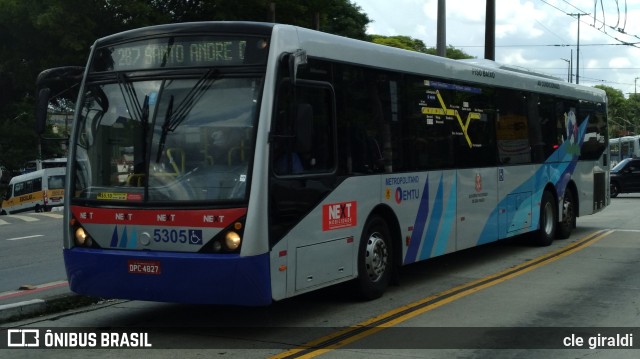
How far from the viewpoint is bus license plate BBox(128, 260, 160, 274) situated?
7.21 meters

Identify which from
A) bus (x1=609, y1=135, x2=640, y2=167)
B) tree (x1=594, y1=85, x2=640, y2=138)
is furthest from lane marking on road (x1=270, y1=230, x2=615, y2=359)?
tree (x1=594, y1=85, x2=640, y2=138)

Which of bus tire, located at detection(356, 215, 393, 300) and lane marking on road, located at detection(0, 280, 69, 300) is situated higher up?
bus tire, located at detection(356, 215, 393, 300)

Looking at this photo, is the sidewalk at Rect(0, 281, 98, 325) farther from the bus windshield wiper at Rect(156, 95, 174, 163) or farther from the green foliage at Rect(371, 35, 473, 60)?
the green foliage at Rect(371, 35, 473, 60)

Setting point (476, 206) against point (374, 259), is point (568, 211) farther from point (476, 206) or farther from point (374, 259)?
point (374, 259)

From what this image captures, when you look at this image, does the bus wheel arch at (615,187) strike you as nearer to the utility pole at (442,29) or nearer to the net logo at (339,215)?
the utility pole at (442,29)

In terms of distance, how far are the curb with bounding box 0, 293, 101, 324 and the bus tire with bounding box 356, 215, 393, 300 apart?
10.8 ft

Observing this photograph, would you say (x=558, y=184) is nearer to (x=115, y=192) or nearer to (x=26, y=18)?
(x=115, y=192)

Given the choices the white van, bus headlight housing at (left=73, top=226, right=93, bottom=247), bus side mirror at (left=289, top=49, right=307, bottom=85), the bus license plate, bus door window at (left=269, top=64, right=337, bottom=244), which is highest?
bus side mirror at (left=289, top=49, right=307, bottom=85)

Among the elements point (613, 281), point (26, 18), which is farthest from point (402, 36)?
point (613, 281)

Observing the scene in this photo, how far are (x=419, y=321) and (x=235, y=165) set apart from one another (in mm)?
2607

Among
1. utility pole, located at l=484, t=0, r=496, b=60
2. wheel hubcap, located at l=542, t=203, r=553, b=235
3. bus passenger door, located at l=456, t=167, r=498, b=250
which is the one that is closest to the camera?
bus passenger door, located at l=456, t=167, r=498, b=250

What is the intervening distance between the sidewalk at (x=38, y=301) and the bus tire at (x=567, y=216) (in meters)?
9.73

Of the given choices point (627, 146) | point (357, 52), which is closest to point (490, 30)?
point (357, 52)

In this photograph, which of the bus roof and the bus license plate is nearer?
the bus license plate
